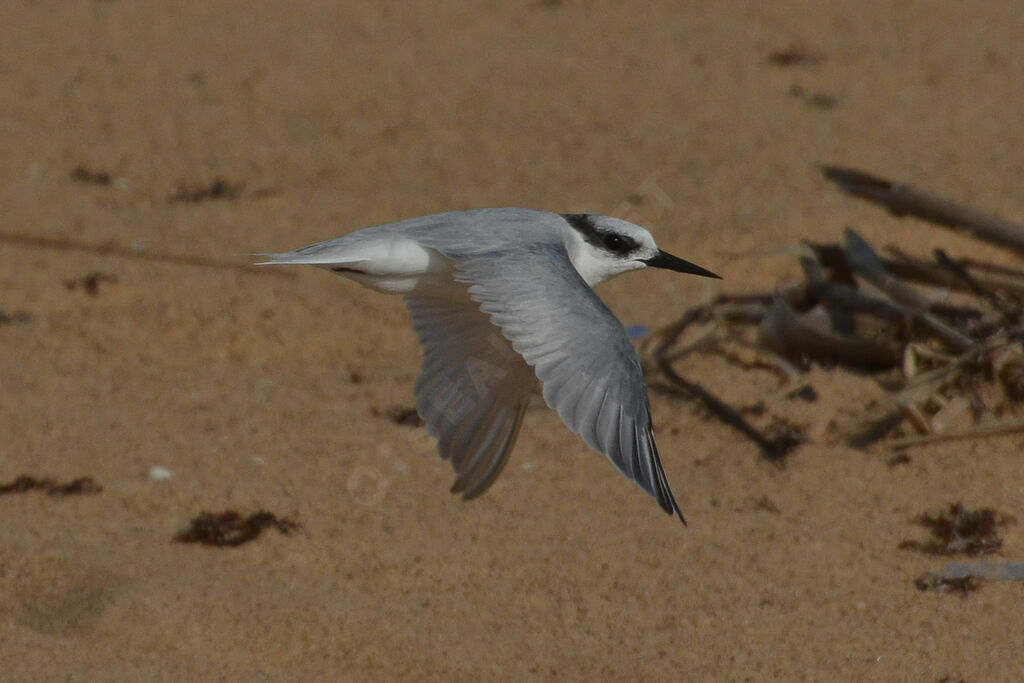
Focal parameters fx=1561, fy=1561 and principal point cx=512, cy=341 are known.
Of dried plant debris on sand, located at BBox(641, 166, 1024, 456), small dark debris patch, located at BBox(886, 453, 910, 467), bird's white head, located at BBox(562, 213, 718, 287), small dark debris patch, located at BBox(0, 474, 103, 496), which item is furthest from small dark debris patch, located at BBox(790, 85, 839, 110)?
small dark debris patch, located at BBox(0, 474, 103, 496)

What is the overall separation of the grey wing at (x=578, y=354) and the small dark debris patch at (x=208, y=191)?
3836 millimetres

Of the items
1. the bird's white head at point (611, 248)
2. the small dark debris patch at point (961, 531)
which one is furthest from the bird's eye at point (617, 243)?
the small dark debris patch at point (961, 531)

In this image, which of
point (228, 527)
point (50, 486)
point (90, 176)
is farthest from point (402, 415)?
point (90, 176)

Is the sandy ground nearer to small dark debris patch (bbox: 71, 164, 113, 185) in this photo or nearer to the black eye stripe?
small dark debris patch (bbox: 71, 164, 113, 185)

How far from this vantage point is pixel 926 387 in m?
5.11

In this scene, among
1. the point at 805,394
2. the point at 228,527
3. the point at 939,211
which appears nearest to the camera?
the point at 228,527

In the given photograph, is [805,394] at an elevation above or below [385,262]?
below

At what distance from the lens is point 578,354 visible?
138 inches

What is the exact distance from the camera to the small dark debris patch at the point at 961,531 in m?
4.55

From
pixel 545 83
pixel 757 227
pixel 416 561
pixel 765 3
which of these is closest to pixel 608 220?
pixel 416 561

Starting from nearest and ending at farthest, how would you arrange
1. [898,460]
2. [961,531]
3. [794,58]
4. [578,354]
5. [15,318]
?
[578,354]
[961,531]
[898,460]
[15,318]
[794,58]

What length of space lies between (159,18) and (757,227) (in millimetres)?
4282

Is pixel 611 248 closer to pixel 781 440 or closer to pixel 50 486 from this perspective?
pixel 781 440

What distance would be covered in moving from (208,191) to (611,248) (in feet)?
11.3
